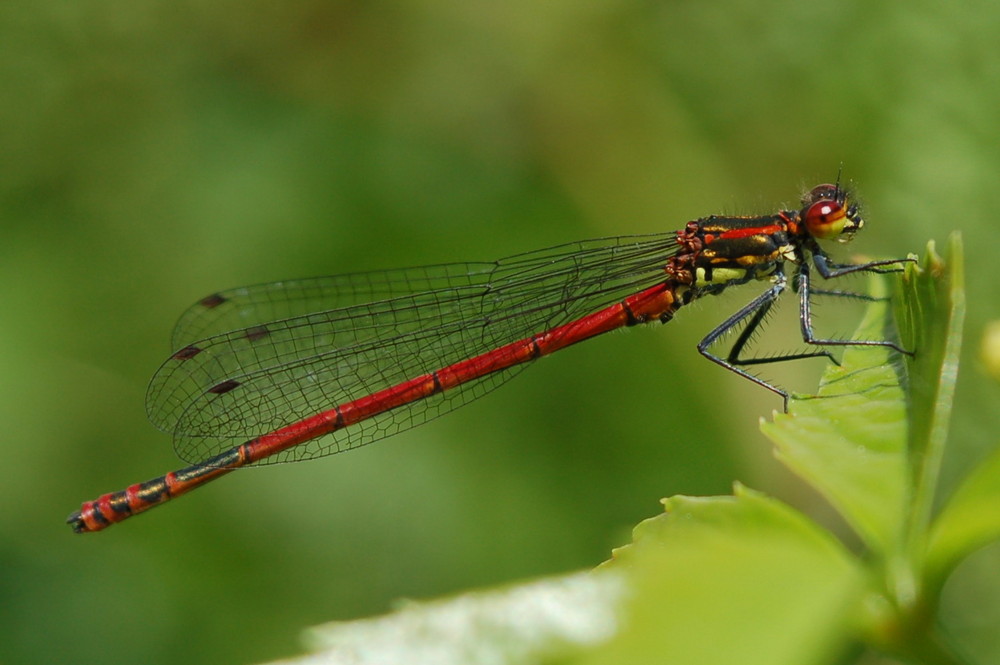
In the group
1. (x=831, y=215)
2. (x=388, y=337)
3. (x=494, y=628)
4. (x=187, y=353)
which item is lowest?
(x=494, y=628)

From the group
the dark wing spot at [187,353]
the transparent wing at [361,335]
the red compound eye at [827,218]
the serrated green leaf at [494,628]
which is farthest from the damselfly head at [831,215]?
the serrated green leaf at [494,628]

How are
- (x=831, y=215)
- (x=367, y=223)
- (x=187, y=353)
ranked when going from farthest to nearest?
(x=367, y=223)
(x=187, y=353)
(x=831, y=215)

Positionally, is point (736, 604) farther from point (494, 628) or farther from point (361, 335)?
point (361, 335)

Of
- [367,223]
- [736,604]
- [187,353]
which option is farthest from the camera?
[367,223]

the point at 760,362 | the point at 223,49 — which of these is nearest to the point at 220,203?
the point at 223,49

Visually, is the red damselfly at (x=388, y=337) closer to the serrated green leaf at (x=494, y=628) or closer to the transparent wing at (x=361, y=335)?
the transparent wing at (x=361, y=335)

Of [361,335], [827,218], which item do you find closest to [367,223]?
[361,335]
